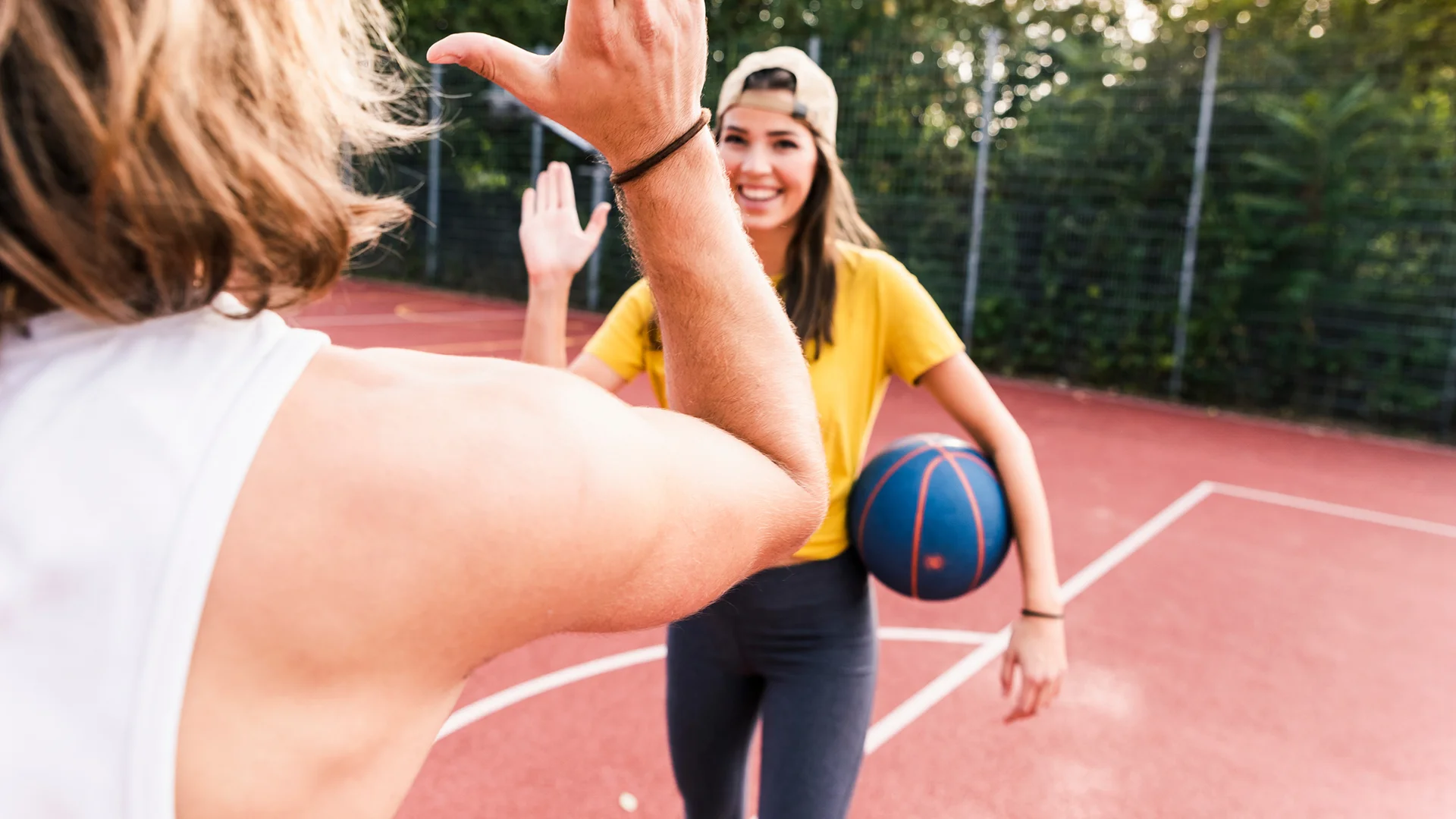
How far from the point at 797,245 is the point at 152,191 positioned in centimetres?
192

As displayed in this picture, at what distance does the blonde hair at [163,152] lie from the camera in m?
0.67

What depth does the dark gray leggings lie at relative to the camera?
7.09ft

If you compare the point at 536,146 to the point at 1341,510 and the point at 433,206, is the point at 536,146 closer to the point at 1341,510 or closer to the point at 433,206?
the point at 433,206

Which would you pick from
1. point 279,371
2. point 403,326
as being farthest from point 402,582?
point 403,326

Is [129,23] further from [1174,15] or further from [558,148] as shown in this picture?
[1174,15]

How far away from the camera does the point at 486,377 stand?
2.74 feet

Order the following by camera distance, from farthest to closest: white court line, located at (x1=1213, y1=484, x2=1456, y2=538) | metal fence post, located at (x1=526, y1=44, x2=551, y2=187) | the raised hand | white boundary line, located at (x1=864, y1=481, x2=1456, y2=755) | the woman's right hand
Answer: metal fence post, located at (x1=526, y1=44, x2=551, y2=187)
white court line, located at (x1=1213, y1=484, x2=1456, y2=538)
white boundary line, located at (x1=864, y1=481, x2=1456, y2=755)
the woman's right hand
the raised hand

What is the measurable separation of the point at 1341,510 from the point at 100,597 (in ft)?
24.1

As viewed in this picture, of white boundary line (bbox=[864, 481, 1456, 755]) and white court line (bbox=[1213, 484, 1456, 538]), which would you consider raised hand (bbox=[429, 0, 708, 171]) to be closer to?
white boundary line (bbox=[864, 481, 1456, 755])

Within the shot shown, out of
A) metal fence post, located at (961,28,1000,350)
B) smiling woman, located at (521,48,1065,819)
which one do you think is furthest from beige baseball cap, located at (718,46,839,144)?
metal fence post, located at (961,28,1000,350)

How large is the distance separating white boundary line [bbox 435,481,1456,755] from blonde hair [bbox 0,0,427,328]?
94.7 inches

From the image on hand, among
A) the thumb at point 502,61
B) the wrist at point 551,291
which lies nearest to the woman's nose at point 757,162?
the wrist at point 551,291

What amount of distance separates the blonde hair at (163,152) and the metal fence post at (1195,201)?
1007 centimetres

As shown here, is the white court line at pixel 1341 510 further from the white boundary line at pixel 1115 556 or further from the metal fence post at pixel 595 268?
the metal fence post at pixel 595 268
